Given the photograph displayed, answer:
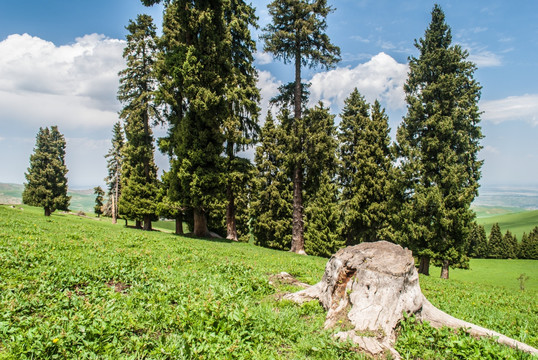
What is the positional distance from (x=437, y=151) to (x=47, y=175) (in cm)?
4824

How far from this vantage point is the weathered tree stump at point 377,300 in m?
4.68

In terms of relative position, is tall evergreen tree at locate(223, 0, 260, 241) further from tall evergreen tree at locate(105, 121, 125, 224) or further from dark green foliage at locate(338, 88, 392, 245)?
tall evergreen tree at locate(105, 121, 125, 224)

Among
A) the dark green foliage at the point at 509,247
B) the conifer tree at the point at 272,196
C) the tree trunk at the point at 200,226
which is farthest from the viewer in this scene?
the dark green foliage at the point at 509,247

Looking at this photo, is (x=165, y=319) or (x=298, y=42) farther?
(x=298, y=42)

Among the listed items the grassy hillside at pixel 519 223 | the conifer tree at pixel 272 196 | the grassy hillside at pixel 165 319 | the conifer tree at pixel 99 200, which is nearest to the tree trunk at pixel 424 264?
the conifer tree at pixel 272 196

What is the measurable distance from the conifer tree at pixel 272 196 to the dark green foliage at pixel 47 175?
30.7 m

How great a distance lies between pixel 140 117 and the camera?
28062 mm

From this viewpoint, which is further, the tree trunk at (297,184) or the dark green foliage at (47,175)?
the dark green foliage at (47,175)

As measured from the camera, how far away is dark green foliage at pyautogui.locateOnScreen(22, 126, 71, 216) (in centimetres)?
4041

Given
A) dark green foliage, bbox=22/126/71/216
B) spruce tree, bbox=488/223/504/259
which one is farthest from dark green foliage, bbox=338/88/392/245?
spruce tree, bbox=488/223/504/259

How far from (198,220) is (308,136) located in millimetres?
10466

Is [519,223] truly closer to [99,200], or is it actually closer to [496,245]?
[496,245]

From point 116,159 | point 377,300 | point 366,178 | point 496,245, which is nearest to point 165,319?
point 377,300

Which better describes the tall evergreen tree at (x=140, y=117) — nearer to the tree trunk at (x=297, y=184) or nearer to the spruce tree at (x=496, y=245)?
the tree trunk at (x=297, y=184)
